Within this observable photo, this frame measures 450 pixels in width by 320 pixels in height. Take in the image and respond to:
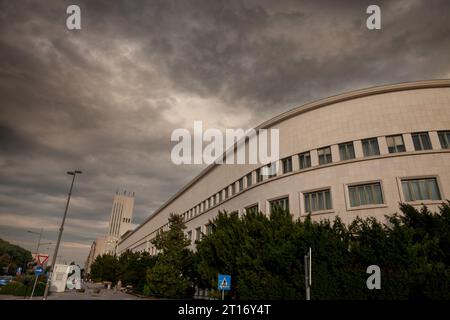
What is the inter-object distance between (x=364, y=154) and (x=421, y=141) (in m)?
4.21

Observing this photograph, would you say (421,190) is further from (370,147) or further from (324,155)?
(324,155)

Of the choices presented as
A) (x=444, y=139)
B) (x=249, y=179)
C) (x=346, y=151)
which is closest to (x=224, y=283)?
(x=346, y=151)

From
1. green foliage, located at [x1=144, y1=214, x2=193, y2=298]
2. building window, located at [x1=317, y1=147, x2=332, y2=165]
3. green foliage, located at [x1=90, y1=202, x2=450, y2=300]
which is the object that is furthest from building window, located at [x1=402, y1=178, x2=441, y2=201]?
green foliage, located at [x1=144, y1=214, x2=193, y2=298]

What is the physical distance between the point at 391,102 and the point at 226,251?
18711 millimetres

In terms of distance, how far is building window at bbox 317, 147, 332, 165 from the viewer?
26039mm

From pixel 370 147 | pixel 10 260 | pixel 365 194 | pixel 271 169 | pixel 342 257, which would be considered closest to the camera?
pixel 342 257

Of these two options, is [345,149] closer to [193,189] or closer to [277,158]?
[277,158]

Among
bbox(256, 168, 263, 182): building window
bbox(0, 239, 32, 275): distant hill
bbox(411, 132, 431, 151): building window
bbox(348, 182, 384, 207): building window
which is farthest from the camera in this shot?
bbox(0, 239, 32, 275): distant hill

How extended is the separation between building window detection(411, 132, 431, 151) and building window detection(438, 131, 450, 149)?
0.85m

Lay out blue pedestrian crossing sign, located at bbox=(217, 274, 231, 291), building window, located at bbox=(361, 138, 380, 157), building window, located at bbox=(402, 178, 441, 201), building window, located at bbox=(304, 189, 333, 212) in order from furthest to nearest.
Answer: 1. building window, located at bbox=(304, 189, 333, 212)
2. building window, located at bbox=(361, 138, 380, 157)
3. building window, located at bbox=(402, 178, 441, 201)
4. blue pedestrian crossing sign, located at bbox=(217, 274, 231, 291)

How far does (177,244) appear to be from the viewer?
36.8 metres

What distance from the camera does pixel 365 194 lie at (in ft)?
76.3

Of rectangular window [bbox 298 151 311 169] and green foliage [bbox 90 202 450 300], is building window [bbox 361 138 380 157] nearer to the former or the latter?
rectangular window [bbox 298 151 311 169]
